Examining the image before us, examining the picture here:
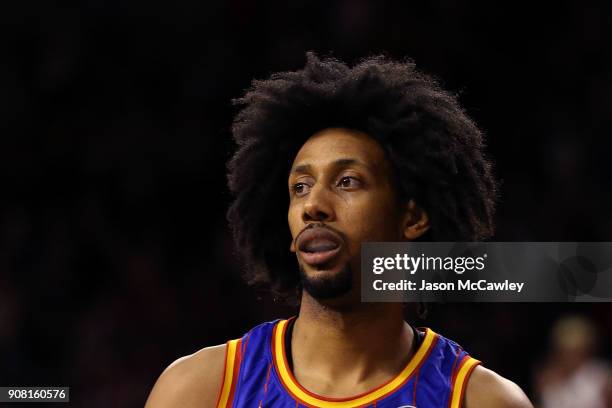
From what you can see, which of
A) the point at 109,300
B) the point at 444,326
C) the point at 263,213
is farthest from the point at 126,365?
the point at 263,213

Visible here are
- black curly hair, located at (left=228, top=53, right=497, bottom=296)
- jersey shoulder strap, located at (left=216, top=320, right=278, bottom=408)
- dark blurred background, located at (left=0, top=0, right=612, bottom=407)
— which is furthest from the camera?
dark blurred background, located at (left=0, top=0, right=612, bottom=407)

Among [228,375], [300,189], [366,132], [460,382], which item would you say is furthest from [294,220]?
[460,382]

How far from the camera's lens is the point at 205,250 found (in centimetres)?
674

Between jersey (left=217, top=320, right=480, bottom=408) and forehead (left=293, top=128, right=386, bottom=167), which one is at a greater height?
forehead (left=293, top=128, right=386, bottom=167)

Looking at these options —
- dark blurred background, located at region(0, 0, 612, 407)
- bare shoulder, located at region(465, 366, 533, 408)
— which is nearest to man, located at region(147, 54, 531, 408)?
bare shoulder, located at region(465, 366, 533, 408)

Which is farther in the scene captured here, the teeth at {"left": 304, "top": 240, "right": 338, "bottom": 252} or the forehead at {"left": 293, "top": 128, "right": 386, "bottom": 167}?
the forehead at {"left": 293, "top": 128, "right": 386, "bottom": 167}

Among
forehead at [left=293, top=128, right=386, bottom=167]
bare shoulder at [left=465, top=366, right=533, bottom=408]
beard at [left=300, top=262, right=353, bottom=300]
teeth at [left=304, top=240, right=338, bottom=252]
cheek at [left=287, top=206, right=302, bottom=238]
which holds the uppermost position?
forehead at [left=293, top=128, right=386, bottom=167]

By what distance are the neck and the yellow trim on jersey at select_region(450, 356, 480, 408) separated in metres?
0.16

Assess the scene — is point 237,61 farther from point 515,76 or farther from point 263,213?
point 263,213

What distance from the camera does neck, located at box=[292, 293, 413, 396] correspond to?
10.3 feet

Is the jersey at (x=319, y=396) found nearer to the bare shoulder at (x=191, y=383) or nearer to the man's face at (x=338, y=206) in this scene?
the bare shoulder at (x=191, y=383)

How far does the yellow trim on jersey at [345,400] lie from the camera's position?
3.10 m

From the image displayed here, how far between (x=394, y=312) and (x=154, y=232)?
368 cm

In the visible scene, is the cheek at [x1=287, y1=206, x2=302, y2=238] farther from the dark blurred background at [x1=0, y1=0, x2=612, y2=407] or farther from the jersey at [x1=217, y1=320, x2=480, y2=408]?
the dark blurred background at [x1=0, y1=0, x2=612, y2=407]
